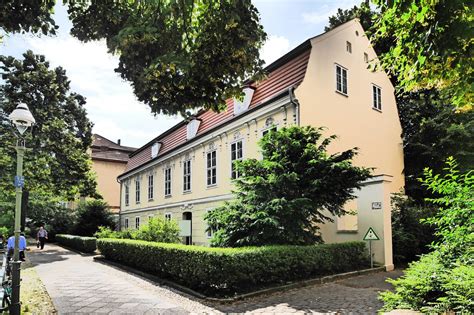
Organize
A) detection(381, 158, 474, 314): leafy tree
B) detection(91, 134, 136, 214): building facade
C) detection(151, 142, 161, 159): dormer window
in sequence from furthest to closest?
detection(91, 134, 136, 214): building facade, detection(151, 142, 161, 159): dormer window, detection(381, 158, 474, 314): leafy tree

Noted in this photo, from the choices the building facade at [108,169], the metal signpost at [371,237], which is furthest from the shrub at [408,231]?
the building facade at [108,169]

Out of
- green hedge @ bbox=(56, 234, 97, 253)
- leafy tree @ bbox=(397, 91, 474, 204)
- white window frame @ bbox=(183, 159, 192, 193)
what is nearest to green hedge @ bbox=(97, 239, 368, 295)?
leafy tree @ bbox=(397, 91, 474, 204)

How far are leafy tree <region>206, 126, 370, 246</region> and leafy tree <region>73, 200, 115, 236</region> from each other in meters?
22.9

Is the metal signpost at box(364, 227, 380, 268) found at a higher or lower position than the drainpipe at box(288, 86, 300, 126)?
lower

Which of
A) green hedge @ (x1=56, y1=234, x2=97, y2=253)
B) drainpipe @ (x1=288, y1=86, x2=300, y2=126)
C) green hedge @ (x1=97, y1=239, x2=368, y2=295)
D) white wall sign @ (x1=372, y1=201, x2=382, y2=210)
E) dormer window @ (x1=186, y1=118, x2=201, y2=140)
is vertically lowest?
green hedge @ (x1=56, y1=234, x2=97, y2=253)

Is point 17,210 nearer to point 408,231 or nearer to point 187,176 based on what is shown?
point 408,231

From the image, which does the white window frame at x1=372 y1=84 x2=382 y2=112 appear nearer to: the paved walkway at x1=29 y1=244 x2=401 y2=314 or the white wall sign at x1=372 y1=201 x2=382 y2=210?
the white wall sign at x1=372 y1=201 x2=382 y2=210

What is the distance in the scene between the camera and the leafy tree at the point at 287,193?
11.7 m

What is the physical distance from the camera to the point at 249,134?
18656 mm

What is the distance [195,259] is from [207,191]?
40.4ft

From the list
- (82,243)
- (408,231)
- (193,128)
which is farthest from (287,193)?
(82,243)

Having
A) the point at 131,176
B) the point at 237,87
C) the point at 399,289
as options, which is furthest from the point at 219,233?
the point at 131,176

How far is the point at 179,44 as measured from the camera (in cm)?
604

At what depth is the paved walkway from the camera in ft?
27.5
